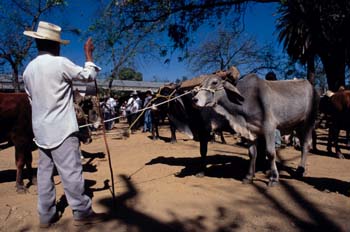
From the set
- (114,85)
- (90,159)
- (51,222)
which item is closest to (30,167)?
(51,222)

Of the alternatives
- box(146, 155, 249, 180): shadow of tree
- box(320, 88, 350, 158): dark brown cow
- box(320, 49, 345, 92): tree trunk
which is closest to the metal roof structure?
box(146, 155, 249, 180): shadow of tree

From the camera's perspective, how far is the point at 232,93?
5480 mm

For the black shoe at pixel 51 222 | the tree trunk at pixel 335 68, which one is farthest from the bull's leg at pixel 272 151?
the tree trunk at pixel 335 68

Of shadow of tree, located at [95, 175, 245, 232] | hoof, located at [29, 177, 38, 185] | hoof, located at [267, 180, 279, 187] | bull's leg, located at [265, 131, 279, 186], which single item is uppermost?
bull's leg, located at [265, 131, 279, 186]

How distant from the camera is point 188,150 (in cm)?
958

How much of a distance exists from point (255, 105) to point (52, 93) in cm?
347

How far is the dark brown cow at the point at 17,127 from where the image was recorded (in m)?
5.35

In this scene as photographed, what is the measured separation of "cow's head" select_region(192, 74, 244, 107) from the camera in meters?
5.38

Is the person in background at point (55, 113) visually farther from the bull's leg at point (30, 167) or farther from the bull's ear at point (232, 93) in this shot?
the bull's ear at point (232, 93)

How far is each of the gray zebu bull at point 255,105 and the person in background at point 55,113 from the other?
2391mm

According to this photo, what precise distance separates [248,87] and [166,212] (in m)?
2.80

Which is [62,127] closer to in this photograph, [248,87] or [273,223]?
Result: [273,223]

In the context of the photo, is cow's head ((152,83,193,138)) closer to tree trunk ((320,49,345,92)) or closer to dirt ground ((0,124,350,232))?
dirt ground ((0,124,350,232))

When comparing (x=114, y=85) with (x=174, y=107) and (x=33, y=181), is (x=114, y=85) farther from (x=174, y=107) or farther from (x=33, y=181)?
(x=33, y=181)
